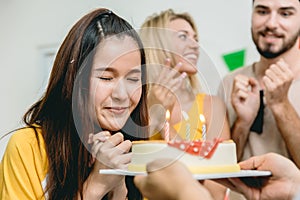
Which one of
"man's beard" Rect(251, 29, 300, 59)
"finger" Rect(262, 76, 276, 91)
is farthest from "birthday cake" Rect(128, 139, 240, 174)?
"man's beard" Rect(251, 29, 300, 59)

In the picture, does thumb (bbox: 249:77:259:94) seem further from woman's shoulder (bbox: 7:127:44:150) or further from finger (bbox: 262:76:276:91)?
woman's shoulder (bbox: 7:127:44:150)

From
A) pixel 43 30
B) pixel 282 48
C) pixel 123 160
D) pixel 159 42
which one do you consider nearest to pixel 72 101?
pixel 123 160

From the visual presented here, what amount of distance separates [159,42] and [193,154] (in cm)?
121

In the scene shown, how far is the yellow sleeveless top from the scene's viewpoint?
156 cm

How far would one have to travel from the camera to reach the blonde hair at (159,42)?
6.75 ft

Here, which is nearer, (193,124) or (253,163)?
(253,163)

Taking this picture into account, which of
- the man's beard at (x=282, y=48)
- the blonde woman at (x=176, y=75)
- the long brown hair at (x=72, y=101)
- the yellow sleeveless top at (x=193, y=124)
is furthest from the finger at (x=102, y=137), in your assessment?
the man's beard at (x=282, y=48)

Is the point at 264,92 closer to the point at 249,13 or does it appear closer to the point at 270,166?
the point at 249,13

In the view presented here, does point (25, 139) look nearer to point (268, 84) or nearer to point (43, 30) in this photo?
point (268, 84)

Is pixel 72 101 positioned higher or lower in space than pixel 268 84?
higher

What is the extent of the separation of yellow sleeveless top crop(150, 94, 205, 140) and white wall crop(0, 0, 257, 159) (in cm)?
56

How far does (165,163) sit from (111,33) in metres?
0.70

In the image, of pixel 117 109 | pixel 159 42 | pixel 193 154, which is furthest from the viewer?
pixel 159 42

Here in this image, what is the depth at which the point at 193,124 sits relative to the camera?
1.67 meters
